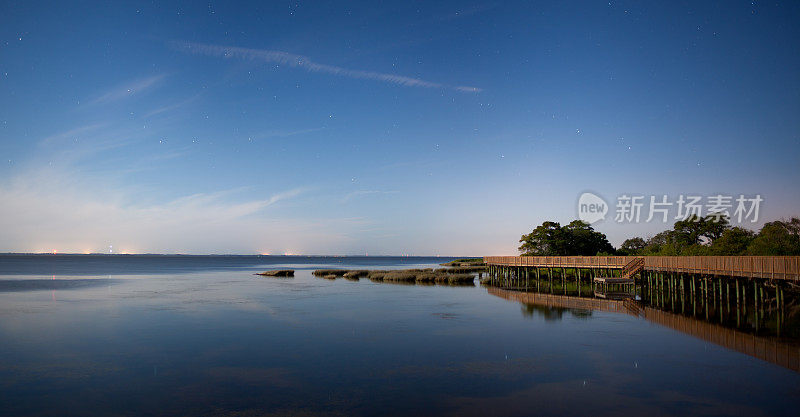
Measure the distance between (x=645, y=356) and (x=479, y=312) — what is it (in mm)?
14047

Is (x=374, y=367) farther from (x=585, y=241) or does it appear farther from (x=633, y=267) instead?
(x=585, y=241)

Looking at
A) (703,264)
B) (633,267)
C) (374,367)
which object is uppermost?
(703,264)

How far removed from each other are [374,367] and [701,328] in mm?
18048

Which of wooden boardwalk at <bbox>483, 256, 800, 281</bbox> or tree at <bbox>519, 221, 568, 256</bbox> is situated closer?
wooden boardwalk at <bbox>483, 256, 800, 281</bbox>

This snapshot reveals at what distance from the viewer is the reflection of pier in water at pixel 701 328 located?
18655 millimetres

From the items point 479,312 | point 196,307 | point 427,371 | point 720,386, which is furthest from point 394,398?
point 196,307

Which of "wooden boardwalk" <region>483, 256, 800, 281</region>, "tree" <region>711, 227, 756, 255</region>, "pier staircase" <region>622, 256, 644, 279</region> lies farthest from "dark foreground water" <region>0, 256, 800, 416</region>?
"tree" <region>711, 227, 756, 255</region>

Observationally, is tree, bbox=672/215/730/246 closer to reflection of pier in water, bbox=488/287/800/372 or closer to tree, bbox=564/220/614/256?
tree, bbox=564/220/614/256

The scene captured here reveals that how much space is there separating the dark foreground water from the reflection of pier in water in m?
0.76

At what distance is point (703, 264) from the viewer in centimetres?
3562

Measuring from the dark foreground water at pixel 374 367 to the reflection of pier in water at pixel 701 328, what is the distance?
762 mm

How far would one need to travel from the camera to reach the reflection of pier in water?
18655mm

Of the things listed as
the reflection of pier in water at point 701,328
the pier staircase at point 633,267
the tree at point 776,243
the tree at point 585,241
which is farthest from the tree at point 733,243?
the tree at point 585,241

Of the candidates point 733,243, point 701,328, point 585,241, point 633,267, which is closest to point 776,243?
point 733,243
